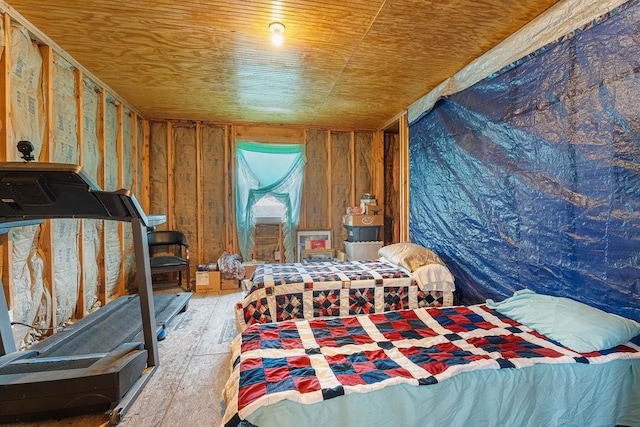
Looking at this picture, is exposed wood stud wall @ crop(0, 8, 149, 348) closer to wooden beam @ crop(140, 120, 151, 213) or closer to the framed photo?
wooden beam @ crop(140, 120, 151, 213)

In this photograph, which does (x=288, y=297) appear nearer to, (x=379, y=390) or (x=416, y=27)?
(x=379, y=390)

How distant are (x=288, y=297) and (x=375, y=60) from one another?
2407mm

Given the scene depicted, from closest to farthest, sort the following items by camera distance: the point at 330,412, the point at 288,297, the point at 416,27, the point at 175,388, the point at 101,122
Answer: the point at 330,412 → the point at 175,388 → the point at 416,27 → the point at 288,297 → the point at 101,122

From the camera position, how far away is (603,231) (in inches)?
69.6

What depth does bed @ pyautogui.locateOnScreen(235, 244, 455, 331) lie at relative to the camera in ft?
8.81

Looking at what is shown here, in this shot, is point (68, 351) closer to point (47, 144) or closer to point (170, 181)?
point (47, 144)

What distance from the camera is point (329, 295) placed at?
2.78 meters

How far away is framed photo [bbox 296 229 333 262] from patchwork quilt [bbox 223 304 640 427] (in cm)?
307

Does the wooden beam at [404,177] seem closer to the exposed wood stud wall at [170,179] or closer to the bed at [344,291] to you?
the bed at [344,291]

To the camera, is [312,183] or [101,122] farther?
[312,183]

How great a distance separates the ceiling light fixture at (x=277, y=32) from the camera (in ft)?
7.52

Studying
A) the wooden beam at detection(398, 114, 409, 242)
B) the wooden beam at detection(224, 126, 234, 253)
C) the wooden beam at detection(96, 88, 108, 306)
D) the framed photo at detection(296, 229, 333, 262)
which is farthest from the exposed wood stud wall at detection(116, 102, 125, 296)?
the wooden beam at detection(398, 114, 409, 242)

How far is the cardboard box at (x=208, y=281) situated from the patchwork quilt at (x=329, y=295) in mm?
1688

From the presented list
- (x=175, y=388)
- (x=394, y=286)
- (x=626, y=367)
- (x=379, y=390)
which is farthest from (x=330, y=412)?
(x=394, y=286)
